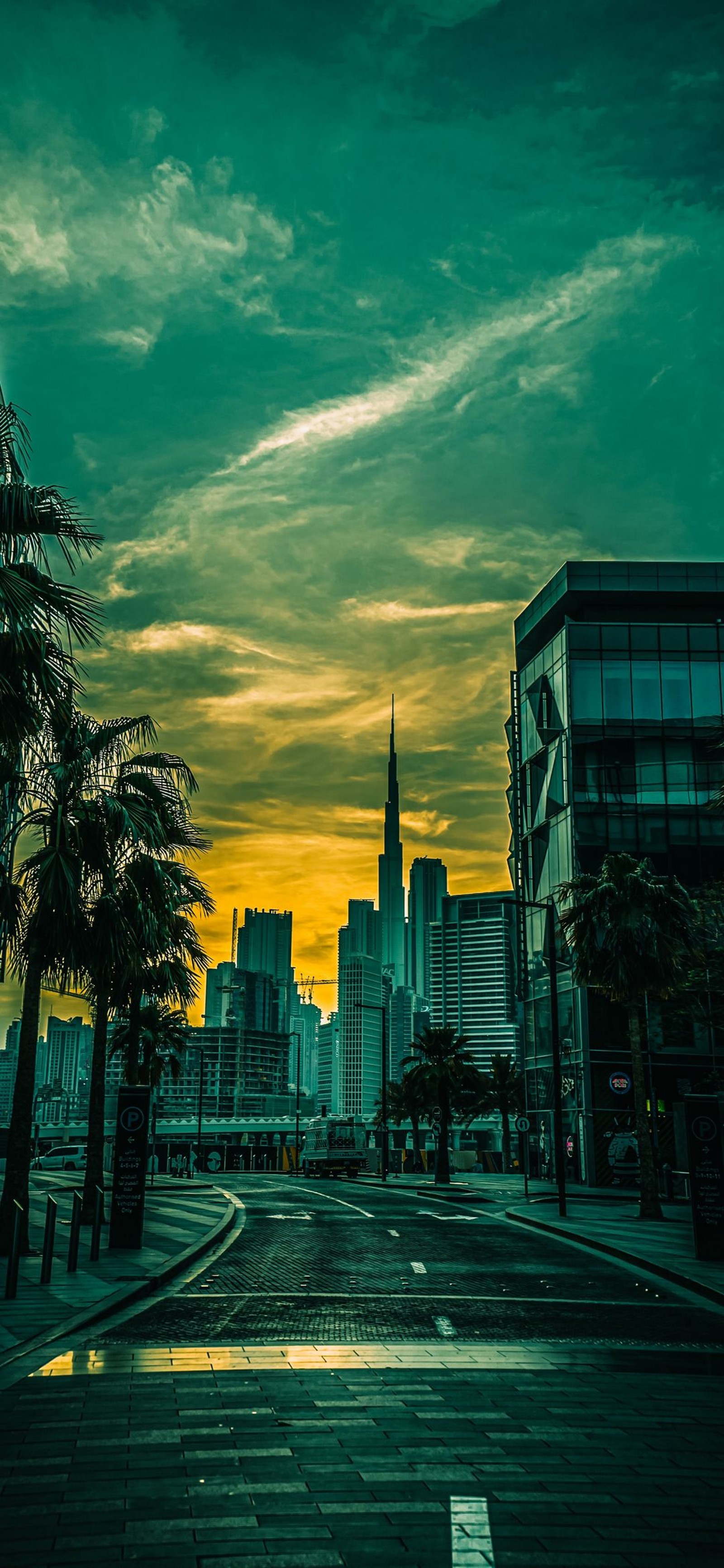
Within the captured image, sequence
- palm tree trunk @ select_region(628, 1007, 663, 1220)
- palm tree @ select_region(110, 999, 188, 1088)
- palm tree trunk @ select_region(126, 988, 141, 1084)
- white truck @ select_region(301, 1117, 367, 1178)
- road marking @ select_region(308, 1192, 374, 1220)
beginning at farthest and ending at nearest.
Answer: white truck @ select_region(301, 1117, 367, 1178) < palm tree @ select_region(110, 999, 188, 1088) < palm tree trunk @ select_region(628, 1007, 663, 1220) < palm tree trunk @ select_region(126, 988, 141, 1084) < road marking @ select_region(308, 1192, 374, 1220)

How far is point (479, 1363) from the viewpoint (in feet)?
36.2

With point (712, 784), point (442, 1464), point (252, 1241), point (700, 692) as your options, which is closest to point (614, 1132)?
point (712, 784)

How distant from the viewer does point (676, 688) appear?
55781 mm

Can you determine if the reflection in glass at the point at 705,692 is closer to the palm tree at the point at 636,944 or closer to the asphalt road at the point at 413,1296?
the palm tree at the point at 636,944

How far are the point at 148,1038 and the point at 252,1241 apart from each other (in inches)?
1350

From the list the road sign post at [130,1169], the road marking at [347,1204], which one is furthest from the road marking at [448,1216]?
the road sign post at [130,1169]

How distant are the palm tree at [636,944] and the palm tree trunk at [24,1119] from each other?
17.3 meters

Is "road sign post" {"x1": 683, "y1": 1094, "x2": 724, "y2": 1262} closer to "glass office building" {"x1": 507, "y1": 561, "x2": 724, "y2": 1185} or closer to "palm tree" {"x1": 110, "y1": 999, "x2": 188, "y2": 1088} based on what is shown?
"glass office building" {"x1": 507, "y1": 561, "x2": 724, "y2": 1185}

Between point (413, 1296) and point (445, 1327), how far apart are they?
254 cm

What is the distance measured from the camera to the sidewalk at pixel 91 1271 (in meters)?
12.4

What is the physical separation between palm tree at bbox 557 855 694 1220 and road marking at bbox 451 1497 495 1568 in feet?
83.9

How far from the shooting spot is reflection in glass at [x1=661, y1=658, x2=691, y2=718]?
181 ft

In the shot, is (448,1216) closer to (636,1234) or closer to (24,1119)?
(636,1234)

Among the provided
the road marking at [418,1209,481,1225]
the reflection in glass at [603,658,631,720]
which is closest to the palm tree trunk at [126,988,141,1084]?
the road marking at [418,1209,481,1225]
